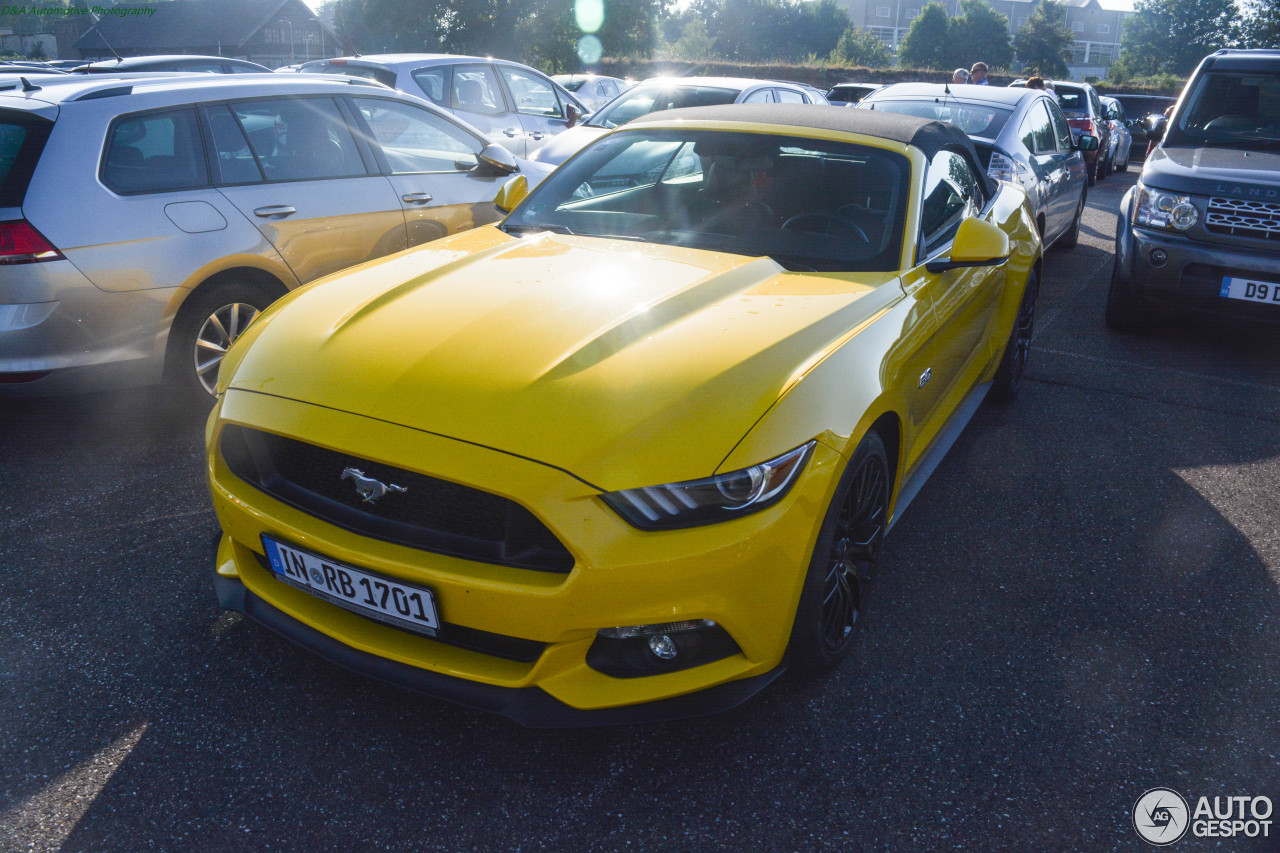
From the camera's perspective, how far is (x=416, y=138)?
5.52 meters

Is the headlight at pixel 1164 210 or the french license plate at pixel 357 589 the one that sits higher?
the headlight at pixel 1164 210

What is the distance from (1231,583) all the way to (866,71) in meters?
45.7

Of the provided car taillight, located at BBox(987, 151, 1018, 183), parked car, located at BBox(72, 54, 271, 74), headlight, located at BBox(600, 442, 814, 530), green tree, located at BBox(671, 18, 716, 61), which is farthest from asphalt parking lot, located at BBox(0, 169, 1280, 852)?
green tree, located at BBox(671, 18, 716, 61)

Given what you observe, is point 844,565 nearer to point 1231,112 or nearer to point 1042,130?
point 1231,112

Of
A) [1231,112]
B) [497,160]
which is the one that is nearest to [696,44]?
[1231,112]

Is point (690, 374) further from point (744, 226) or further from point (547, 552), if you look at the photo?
point (744, 226)

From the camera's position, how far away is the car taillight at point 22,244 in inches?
144

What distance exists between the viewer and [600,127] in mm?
9227

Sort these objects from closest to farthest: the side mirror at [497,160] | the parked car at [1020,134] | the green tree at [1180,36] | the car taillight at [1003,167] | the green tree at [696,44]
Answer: the side mirror at [497,160] < the car taillight at [1003,167] < the parked car at [1020,134] < the green tree at [1180,36] < the green tree at [696,44]

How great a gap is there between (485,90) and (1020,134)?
566 cm

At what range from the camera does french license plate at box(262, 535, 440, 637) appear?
2146 millimetres

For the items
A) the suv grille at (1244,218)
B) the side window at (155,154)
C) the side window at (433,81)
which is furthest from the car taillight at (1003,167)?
the side window at (433,81)

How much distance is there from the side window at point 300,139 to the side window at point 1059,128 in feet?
20.7

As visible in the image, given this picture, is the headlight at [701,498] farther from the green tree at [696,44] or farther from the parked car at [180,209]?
the green tree at [696,44]
